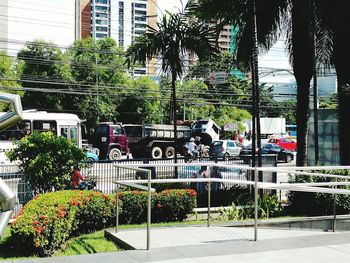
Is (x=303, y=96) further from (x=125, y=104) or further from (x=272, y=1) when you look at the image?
(x=125, y=104)

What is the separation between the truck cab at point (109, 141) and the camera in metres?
35.3

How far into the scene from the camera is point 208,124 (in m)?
45.0

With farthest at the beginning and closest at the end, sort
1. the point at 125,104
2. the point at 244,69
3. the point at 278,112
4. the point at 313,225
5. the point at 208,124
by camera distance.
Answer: the point at 278,112
the point at 125,104
the point at 208,124
the point at 244,69
the point at 313,225

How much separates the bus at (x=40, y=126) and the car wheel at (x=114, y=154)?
8.69m

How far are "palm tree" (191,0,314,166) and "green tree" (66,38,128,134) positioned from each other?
107 ft

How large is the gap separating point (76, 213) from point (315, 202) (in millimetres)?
5885

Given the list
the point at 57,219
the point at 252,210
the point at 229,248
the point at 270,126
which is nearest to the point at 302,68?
the point at 252,210

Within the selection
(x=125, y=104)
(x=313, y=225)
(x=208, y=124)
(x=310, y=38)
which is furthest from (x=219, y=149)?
(x=313, y=225)

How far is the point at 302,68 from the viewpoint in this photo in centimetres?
1410

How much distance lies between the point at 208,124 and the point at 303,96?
31.1m

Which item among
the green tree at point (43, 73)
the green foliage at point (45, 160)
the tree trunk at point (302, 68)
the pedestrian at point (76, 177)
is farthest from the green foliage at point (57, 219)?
the green tree at point (43, 73)

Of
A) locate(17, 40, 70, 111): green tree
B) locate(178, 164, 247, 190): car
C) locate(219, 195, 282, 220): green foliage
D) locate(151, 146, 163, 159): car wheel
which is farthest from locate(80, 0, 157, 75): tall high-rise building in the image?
locate(219, 195, 282, 220): green foliage

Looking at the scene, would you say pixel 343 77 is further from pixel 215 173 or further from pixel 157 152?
pixel 157 152

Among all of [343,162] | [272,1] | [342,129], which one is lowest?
[343,162]
